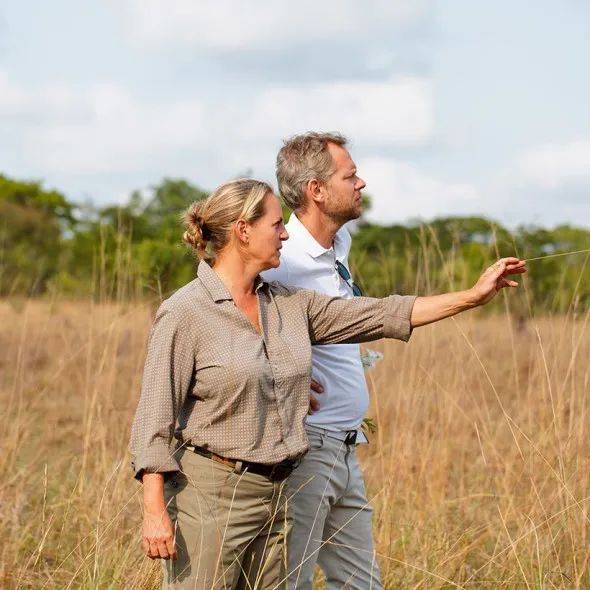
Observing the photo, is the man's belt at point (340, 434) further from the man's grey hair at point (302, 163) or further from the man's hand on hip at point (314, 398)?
the man's grey hair at point (302, 163)

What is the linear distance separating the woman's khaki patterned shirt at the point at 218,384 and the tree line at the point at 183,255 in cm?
37

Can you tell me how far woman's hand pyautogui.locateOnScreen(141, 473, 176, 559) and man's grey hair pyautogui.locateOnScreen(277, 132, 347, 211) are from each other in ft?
3.25

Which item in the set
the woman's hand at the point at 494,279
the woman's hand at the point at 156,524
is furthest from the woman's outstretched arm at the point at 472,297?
the woman's hand at the point at 156,524

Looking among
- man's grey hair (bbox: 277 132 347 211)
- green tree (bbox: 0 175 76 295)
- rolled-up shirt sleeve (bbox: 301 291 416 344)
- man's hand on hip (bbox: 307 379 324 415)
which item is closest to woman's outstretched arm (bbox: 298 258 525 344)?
rolled-up shirt sleeve (bbox: 301 291 416 344)

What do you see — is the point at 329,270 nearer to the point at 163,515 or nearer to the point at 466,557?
the point at 163,515

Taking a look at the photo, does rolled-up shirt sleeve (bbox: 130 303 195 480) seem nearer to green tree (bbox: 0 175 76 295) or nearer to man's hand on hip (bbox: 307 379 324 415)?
man's hand on hip (bbox: 307 379 324 415)

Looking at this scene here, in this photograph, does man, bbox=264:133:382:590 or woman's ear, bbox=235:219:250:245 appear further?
man, bbox=264:133:382:590

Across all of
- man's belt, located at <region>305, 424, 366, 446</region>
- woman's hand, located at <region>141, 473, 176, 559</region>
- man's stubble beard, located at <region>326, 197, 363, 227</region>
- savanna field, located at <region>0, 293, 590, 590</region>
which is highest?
man's stubble beard, located at <region>326, 197, 363, 227</region>

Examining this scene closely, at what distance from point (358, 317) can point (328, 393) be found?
0.25 metres

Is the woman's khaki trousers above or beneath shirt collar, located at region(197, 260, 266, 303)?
beneath

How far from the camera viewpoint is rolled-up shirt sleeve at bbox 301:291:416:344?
117 inches

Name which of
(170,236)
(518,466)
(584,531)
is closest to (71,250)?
(170,236)

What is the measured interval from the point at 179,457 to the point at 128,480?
5.93 ft

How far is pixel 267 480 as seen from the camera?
278cm
